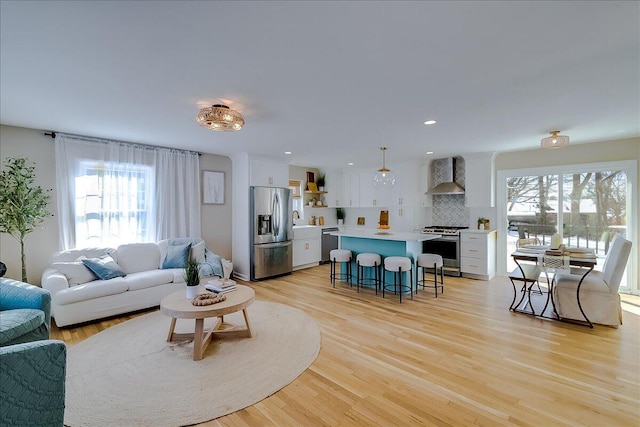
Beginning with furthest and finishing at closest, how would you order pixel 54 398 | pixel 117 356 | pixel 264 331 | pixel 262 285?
pixel 262 285
pixel 264 331
pixel 117 356
pixel 54 398

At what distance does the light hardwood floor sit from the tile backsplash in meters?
2.57

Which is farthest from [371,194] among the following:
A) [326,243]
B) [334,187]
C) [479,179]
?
[479,179]

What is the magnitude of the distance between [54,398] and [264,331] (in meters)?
1.97

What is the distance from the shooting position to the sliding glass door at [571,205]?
4590mm

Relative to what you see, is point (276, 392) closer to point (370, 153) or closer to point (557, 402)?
point (557, 402)

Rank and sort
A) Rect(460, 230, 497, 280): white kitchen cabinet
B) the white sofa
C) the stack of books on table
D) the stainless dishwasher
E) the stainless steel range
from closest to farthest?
the stack of books on table, the white sofa, Rect(460, 230, 497, 280): white kitchen cabinet, the stainless steel range, the stainless dishwasher

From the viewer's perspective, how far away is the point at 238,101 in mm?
2785

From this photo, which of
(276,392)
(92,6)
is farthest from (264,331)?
(92,6)

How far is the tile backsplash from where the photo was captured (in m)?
6.14

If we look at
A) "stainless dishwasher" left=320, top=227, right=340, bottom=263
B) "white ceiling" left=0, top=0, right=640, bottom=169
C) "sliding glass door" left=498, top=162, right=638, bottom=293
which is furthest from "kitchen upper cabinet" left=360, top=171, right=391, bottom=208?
"white ceiling" left=0, top=0, right=640, bottom=169

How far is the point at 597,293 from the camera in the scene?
130 inches

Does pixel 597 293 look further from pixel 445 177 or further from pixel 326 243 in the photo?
pixel 326 243

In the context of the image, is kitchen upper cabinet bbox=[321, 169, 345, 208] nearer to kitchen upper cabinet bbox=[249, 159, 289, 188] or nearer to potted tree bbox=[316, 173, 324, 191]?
potted tree bbox=[316, 173, 324, 191]

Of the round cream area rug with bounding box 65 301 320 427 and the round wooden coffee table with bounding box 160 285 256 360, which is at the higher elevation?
the round wooden coffee table with bounding box 160 285 256 360
